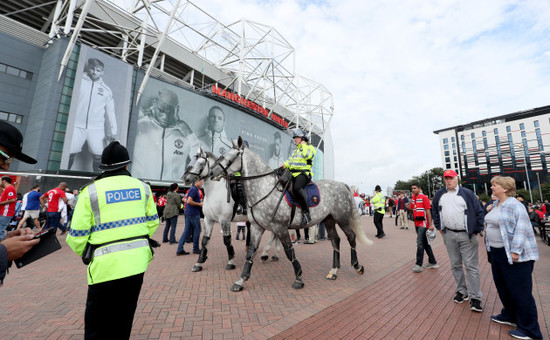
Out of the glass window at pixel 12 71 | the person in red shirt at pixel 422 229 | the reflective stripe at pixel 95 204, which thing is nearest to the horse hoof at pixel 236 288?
the reflective stripe at pixel 95 204

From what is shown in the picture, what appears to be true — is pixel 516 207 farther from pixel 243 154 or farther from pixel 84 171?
pixel 84 171

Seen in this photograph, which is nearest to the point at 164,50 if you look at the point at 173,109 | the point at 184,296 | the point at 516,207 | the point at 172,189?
the point at 173,109

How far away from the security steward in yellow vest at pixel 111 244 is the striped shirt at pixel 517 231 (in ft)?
14.5

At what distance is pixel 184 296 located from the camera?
4227mm

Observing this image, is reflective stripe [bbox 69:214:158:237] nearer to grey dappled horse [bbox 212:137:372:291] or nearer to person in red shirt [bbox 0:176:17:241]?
grey dappled horse [bbox 212:137:372:291]

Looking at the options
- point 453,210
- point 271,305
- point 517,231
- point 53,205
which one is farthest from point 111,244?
point 53,205

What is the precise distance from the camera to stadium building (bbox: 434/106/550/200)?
76062mm

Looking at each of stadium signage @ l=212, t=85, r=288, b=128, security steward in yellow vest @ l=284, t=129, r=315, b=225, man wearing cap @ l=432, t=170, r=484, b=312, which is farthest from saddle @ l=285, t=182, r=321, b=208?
stadium signage @ l=212, t=85, r=288, b=128

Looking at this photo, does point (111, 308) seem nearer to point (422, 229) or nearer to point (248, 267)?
point (248, 267)

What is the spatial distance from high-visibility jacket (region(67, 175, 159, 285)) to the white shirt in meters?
4.61

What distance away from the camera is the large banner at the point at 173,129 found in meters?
23.1

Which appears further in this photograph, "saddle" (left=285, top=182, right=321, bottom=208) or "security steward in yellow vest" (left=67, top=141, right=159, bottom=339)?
"saddle" (left=285, top=182, right=321, bottom=208)

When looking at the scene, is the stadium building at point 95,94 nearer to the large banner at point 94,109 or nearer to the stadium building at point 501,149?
the large banner at point 94,109

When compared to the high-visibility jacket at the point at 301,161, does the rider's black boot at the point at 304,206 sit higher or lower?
lower
